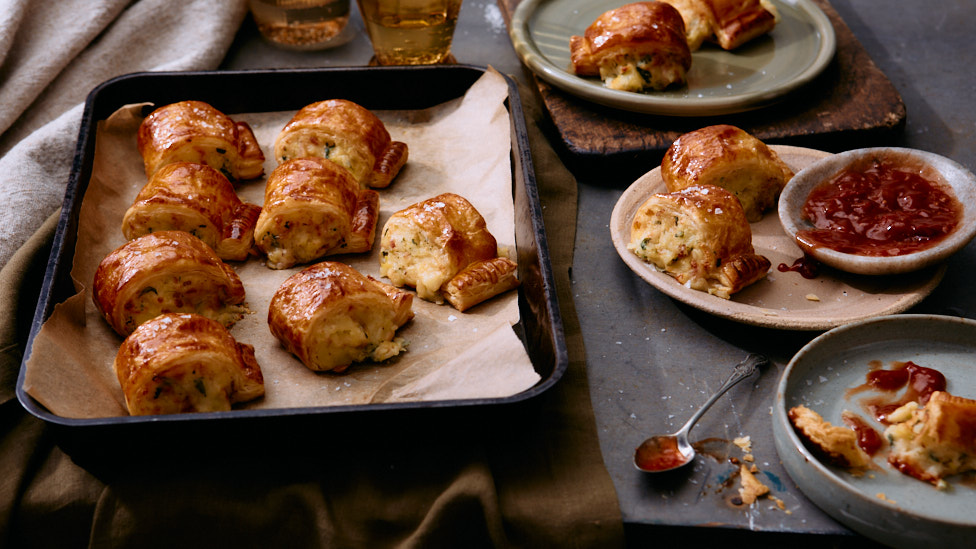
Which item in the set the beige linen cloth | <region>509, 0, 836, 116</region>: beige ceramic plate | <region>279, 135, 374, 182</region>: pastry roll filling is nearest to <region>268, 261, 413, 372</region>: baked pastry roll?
the beige linen cloth

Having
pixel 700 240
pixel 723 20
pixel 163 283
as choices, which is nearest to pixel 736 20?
pixel 723 20

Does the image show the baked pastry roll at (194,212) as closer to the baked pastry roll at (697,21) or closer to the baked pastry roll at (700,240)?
the baked pastry roll at (700,240)

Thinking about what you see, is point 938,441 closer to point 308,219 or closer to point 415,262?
point 415,262

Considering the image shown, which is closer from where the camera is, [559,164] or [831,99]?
[559,164]

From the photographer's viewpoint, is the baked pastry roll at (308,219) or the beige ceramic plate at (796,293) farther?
the baked pastry roll at (308,219)

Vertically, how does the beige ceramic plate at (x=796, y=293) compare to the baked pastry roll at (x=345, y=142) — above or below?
below

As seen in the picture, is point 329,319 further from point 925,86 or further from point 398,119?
point 925,86

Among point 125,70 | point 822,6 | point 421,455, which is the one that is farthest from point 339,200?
point 822,6

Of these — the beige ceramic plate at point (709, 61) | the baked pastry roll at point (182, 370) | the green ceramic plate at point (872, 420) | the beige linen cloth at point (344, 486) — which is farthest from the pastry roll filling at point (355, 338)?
the beige ceramic plate at point (709, 61)
